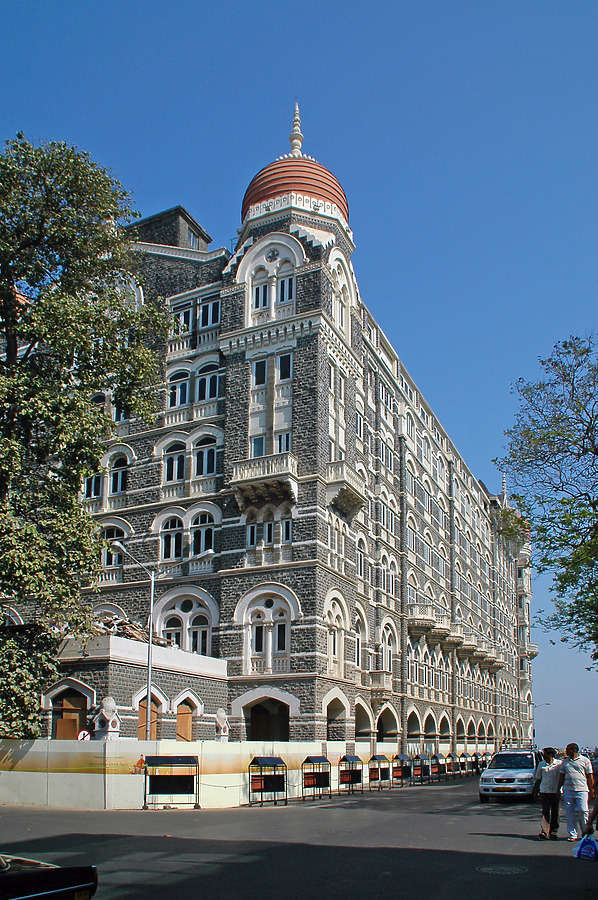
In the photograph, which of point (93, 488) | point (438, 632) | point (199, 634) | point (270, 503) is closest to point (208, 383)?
point (270, 503)

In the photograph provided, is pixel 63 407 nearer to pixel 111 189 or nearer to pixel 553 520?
pixel 111 189

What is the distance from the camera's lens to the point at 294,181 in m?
41.4

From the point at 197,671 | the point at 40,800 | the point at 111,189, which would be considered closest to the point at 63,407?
the point at 111,189

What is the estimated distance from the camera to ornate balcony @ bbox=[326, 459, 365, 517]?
37.1 metres

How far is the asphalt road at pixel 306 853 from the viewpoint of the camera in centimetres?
1064

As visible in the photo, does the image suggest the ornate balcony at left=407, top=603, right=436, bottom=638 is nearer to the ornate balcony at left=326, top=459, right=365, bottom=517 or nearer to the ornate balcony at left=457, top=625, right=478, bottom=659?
the ornate balcony at left=457, top=625, right=478, bottom=659

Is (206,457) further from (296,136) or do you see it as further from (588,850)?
(588,850)

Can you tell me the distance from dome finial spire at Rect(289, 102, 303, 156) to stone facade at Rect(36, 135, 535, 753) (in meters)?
4.16

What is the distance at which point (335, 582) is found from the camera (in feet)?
122

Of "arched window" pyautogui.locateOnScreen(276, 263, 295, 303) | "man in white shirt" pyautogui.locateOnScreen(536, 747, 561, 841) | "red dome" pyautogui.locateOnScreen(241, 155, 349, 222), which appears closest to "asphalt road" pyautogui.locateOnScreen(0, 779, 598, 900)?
"man in white shirt" pyautogui.locateOnScreen(536, 747, 561, 841)

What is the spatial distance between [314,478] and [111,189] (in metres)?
14.9

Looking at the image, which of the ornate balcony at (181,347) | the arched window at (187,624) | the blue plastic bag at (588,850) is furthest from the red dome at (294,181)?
the blue plastic bag at (588,850)

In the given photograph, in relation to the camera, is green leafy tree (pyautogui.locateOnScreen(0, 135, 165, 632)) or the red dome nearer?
green leafy tree (pyautogui.locateOnScreen(0, 135, 165, 632))

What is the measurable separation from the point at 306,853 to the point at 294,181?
33.9 m
